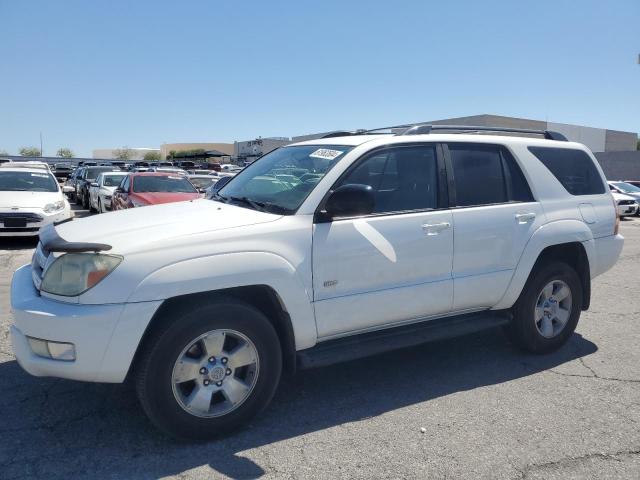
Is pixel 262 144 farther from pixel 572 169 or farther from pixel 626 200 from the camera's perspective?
pixel 572 169

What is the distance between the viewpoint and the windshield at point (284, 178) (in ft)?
12.5

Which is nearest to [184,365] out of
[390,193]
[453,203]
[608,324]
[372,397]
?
[372,397]

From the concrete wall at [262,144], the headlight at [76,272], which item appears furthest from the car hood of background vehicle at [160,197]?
the concrete wall at [262,144]

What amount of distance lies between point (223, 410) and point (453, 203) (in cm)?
225

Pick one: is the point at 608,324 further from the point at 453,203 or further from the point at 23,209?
the point at 23,209

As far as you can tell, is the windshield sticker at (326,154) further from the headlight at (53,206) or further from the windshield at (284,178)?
the headlight at (53,206)

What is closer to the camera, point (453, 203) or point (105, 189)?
point (453, 203)

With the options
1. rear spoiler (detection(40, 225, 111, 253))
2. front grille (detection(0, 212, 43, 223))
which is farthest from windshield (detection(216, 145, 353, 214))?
front grille (detection(0, 212, 43, 223))

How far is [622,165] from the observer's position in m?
44.1

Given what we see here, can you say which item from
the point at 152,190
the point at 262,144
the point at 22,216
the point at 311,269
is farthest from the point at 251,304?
the point at 262,144

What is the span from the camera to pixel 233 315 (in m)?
3.27

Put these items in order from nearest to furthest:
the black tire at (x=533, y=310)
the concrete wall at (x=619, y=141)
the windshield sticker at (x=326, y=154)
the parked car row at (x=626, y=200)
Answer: the windshield sticker at (x=326, y=154) → the black tire at (x=533, y=310) → the parked car row at (x=626, y=200) → the concrete wall at (x=619, y=141)

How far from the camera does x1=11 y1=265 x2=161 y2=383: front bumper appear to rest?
2.96 metres

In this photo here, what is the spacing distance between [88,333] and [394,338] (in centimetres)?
206
